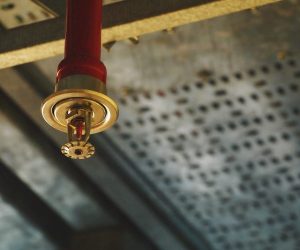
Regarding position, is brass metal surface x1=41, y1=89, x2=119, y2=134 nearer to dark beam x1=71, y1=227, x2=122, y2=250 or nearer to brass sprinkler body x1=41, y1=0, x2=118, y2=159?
brass sprinkler body x1=41, y1=0, x2=118, y2=159

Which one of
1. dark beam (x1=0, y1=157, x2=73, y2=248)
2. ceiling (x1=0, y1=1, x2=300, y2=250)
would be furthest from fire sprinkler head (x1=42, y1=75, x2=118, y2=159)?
dark beam (x1=0, y1=157, x2=73, y2=248)

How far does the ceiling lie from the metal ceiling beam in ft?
2.61

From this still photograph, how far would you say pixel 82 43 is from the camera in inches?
65.5

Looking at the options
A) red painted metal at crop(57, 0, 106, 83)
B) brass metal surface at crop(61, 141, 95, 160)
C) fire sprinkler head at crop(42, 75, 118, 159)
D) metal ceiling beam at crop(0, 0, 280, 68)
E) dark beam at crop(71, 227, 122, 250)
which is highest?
dark beam at crop(71, 227, 122, 250)

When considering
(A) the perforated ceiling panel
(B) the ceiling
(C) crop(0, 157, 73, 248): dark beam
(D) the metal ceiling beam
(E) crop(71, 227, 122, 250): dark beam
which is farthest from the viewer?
(E) crop(71, 227, 122, 250): dark beam

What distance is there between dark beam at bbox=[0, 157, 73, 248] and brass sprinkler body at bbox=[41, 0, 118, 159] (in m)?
2.73

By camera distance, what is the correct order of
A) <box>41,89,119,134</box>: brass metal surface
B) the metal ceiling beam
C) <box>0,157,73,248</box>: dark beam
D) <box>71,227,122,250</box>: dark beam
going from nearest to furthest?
<box>41,89,119,134</box>: brass metal surface
the metal ceiling beam
<box>0,157,73,248</box>: dark beam
<box>71,227,122,250</box>: dark beam

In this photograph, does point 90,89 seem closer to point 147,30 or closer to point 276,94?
point 147,30

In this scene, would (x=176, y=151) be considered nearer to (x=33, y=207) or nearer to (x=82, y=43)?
(x=33, y=207)

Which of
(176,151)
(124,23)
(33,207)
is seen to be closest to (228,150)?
(176,151)

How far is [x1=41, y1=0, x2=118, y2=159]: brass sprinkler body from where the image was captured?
1611 millimetres

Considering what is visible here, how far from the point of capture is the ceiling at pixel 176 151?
3494mm

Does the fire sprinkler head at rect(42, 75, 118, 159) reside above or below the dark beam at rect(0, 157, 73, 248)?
below

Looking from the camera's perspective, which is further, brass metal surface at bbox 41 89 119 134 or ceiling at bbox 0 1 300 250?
ceiling at bbox 0 1 300 250
